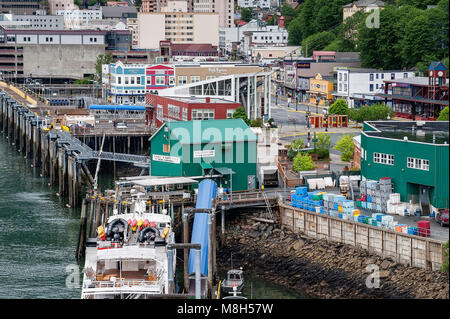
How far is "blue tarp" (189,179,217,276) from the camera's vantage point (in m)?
39.0

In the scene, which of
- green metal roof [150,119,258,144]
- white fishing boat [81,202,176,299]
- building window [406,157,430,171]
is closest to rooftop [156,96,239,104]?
green metal roof [150,119,258,144]

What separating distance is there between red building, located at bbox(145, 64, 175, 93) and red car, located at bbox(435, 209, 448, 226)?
183 ft

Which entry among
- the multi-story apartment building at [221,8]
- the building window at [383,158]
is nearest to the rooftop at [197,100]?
the building window at [383,158]

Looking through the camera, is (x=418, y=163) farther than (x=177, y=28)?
No

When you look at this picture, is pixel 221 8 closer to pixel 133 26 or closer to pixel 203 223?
pixel 133 26

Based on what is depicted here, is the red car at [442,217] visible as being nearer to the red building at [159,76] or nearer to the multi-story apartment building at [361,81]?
the red building at [159,76]

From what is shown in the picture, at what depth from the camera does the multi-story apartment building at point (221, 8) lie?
623 feet

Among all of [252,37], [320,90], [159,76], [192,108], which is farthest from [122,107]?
[252,37]

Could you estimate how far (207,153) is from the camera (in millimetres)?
50000

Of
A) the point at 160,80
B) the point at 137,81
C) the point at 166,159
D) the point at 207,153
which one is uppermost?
the point at 160,80

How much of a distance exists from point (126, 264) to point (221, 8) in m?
161

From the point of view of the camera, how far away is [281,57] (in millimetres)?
136500

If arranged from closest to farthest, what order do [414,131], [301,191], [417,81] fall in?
[301,191], [414,131], [417,81]
